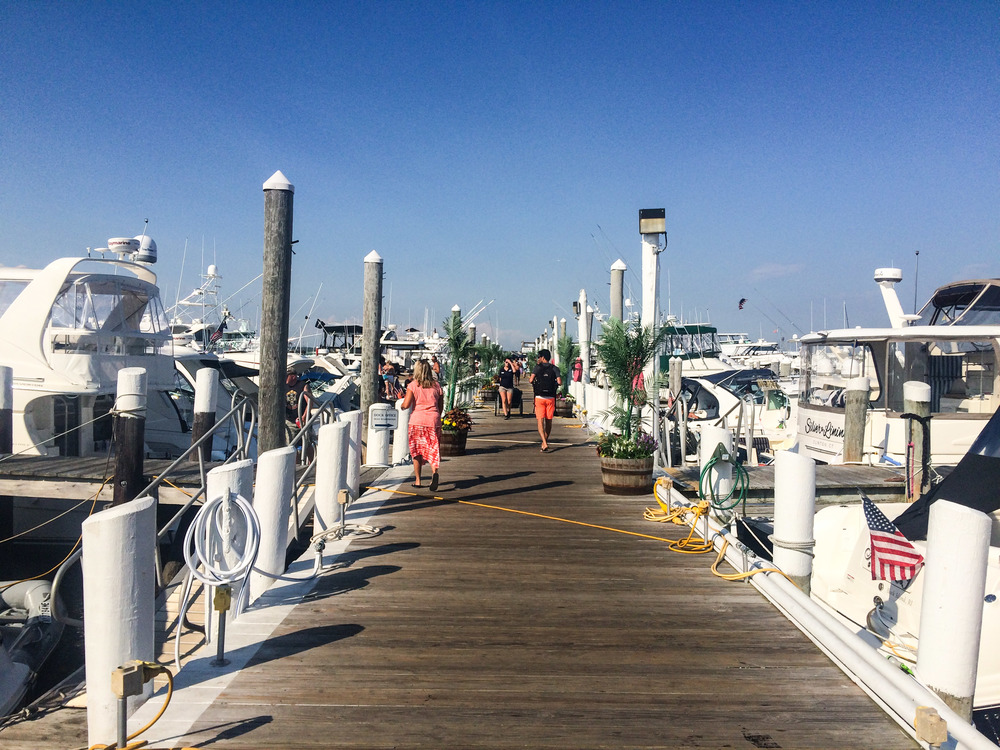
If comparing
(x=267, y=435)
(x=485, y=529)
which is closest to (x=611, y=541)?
(x=485, y=529)

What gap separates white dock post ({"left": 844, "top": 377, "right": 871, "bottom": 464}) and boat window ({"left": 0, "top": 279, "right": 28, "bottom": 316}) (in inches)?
618

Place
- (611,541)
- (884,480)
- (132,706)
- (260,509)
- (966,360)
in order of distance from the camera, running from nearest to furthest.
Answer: (132,706)
(260,509)
(611,541)
(884,480)
(966,360)

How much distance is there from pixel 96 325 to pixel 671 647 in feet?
42.8

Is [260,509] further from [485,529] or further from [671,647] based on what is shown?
[671,647]

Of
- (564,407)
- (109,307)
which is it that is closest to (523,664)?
(109,307)

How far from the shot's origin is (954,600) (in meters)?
4.00

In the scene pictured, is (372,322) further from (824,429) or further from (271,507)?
(824,429)

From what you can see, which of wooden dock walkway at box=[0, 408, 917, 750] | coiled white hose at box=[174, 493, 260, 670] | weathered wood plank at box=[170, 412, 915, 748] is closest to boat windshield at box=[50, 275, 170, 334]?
wooden dock walkway at box=[0, 408, 917, 750]

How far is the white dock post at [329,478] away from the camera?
7398mm

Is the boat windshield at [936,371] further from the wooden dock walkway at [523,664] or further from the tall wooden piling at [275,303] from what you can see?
the tall wooden piling at [275,303]

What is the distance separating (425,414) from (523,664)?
16.3 ft

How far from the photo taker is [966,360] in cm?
1386

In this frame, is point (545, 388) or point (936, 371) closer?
point (545, 388)

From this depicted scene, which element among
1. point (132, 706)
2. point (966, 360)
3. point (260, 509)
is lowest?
point (132, 706)
